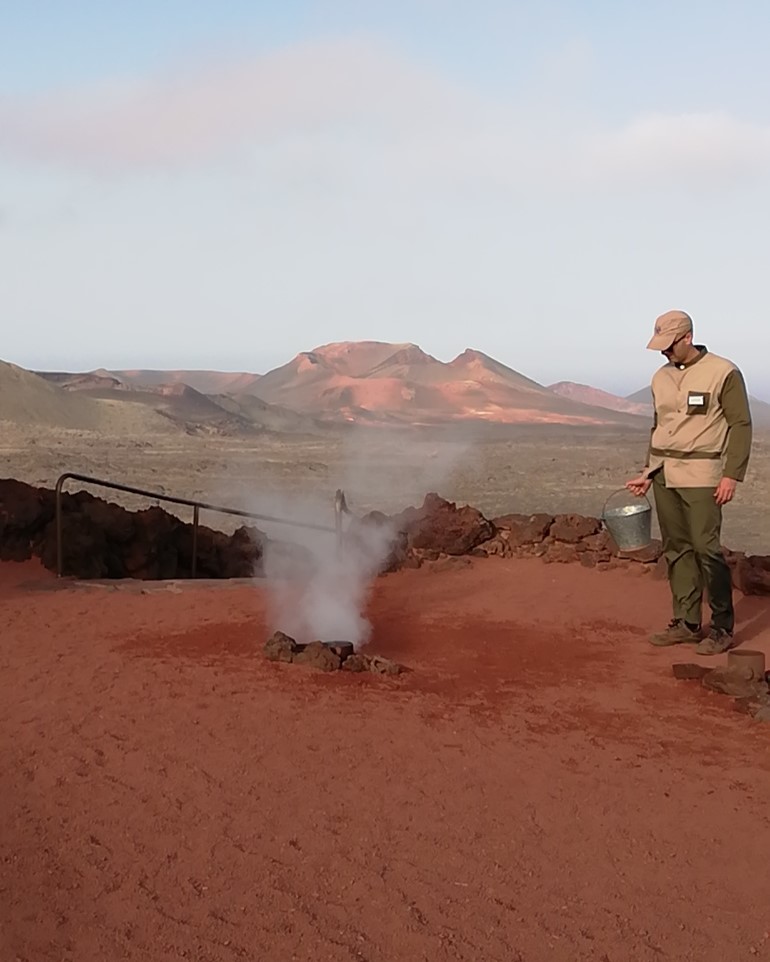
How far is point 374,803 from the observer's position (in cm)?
416

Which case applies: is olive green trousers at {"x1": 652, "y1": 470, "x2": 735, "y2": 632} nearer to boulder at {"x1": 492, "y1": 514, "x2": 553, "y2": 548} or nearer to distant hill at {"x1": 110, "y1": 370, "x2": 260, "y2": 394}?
boulder at {"x1": 492, "y1": 514, "x2": 553, "y2": 548}

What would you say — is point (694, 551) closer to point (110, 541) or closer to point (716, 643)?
point (716, 643)

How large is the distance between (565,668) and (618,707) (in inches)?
34.2

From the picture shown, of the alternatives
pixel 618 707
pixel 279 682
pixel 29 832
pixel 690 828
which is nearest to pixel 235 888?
pixel 29 832

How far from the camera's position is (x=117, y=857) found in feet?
11.8

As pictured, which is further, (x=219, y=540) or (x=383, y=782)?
(x=219, y=540)

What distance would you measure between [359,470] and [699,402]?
24387 mm

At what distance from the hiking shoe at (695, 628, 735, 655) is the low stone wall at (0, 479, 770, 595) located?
7.77 ft

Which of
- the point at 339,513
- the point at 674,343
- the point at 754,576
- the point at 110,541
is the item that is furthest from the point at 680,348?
the point at 110,541

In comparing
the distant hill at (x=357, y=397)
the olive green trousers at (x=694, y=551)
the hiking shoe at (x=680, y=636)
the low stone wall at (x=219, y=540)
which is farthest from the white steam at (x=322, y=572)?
the distant hill at (x=357, y=397)

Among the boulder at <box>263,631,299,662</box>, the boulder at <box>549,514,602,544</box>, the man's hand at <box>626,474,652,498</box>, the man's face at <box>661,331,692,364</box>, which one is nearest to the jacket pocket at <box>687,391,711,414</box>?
the man's face at <box>661,331,692,364</box>

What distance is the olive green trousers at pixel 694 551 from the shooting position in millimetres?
6445

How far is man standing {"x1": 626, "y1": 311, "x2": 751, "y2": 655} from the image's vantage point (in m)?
6.31

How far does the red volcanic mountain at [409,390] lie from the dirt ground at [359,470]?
22.9 metres
